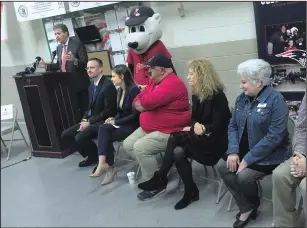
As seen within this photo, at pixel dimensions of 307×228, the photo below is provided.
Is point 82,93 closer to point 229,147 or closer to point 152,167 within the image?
point 152,167

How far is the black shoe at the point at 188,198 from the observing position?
2553 millimetres

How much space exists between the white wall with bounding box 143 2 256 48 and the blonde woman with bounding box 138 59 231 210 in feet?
3.53

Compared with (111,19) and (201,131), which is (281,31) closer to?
(201,131)

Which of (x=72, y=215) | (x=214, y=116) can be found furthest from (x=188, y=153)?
(x=72, y=215)

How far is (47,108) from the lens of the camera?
12.6 feet

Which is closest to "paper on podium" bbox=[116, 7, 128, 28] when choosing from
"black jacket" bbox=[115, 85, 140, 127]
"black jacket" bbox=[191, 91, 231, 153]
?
"black jacket" bbox=[115, 85, 140, 127]

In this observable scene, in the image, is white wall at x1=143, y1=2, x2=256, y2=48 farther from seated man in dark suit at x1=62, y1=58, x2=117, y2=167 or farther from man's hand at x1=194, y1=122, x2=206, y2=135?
man's hand at x1=194, y1=122, x2=206, y2=135

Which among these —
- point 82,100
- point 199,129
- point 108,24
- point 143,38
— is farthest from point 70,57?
point 199,129

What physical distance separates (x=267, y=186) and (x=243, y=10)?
165 centimetres

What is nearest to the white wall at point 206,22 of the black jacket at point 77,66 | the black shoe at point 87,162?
the black jacket at point 77,66

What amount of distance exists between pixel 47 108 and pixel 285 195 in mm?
2700

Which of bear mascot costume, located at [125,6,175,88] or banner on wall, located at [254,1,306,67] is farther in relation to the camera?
bear mascot costume, located at [125,6,175,88]

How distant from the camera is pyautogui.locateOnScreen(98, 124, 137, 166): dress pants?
3016mm

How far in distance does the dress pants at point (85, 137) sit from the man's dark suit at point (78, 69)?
2.14 feet
